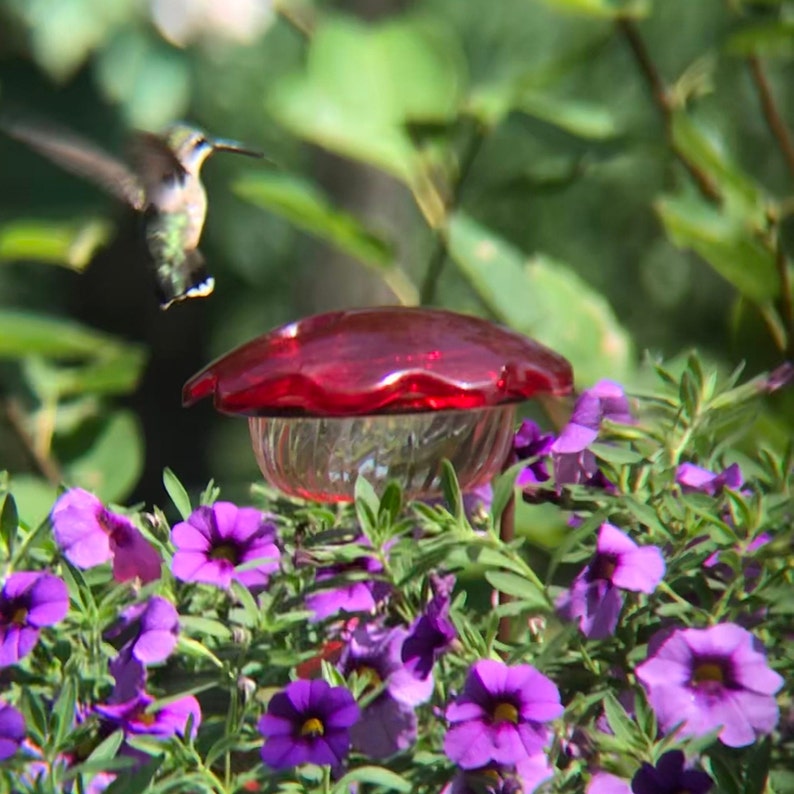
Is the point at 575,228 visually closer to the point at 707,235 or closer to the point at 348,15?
the point at 348,15

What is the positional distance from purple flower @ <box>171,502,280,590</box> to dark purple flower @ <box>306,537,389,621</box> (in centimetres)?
4

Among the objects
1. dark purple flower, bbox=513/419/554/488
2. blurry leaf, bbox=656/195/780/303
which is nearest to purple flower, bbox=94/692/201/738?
dark purple flower, bbox=513/419/554/488

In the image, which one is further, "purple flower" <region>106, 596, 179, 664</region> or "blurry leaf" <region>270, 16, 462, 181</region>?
"blurry leaf" <region>270, 16, 462, 181</region>

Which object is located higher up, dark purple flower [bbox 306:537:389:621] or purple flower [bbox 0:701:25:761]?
dark purple flower [bbox 306:537:389:621]

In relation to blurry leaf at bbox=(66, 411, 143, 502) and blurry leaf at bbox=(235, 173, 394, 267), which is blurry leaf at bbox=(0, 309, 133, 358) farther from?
blurry leaf at bbox=(235, 173, 394, 267)

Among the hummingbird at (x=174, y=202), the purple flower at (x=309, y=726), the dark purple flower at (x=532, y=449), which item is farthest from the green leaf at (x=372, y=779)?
the hummingbird at (x=174, y=202)

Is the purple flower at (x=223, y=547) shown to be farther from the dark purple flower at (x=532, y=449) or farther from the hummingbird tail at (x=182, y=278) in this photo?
the hummingbird tail at (x=182, y=278)

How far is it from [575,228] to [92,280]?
409 cm

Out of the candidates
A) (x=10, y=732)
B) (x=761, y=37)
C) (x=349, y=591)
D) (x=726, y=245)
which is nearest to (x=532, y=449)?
(x=349, y=591)

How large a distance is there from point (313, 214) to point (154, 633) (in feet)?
3.96

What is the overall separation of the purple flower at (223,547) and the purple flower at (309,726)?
10 cm

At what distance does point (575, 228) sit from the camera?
6.98 metres

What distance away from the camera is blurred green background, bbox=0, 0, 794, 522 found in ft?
6.37

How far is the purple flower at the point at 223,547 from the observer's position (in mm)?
950
